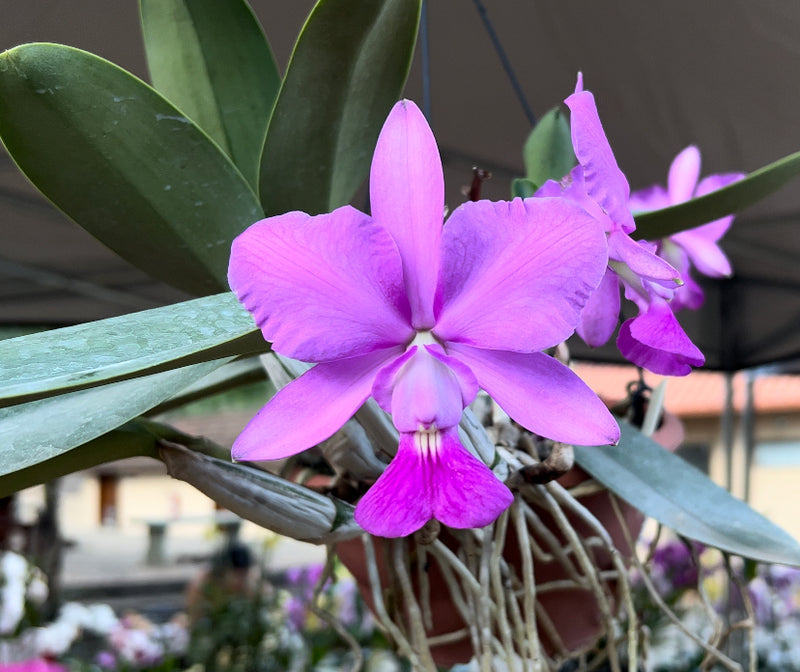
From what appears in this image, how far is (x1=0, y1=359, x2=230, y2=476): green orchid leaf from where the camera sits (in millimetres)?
267

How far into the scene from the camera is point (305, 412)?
0.23 metres

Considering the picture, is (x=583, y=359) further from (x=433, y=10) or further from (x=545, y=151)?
(x=545, y=151)

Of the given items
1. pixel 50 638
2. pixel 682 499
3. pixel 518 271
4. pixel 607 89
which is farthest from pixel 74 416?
pixel 50 638

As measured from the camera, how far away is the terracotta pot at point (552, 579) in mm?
472

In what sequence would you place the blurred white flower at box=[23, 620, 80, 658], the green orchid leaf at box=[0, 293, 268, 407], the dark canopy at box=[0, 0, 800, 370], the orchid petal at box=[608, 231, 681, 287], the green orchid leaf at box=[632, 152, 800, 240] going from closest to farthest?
the green orchid leaf at box=[0, 293, 268, 407] < the orchid petal at box=[608, 231, 681, 287] < the green orchid leaf at box=[632, 152, 800, 240] < the dark canopy at box=[0, 0, 800, 370] < the blurred white flower at box=[23, 620, 80, 658]

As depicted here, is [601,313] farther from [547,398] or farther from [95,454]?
[95,454]

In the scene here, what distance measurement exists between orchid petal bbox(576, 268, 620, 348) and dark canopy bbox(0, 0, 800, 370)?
39 centimetres

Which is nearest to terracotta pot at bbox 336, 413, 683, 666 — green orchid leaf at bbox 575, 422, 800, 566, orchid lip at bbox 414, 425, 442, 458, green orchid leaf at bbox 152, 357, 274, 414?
green orchid leaf at bbox 575, 422, 800, 566

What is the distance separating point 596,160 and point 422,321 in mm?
101

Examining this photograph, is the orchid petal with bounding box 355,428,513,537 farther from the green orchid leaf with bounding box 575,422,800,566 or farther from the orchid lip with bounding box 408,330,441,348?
the green orchid leaf with bounding box 575,422,800,566

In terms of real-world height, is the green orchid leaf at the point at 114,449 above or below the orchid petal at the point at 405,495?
above

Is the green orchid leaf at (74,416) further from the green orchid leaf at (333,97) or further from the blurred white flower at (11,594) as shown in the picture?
the blurred white flower at (11,594)

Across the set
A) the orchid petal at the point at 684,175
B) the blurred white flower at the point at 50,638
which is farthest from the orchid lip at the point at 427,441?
the blurred white flower at the point at 50,638

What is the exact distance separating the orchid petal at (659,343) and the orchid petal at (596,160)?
4 centimetres
